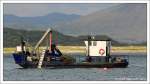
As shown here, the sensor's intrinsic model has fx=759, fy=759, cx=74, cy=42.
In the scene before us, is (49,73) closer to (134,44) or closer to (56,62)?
(56,62)

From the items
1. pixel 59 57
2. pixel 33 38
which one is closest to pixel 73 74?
pixel 59 57

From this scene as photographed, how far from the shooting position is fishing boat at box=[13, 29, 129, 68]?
29.6m

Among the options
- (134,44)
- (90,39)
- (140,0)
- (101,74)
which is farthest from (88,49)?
(134,44)

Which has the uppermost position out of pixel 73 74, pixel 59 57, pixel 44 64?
pixel 59 57

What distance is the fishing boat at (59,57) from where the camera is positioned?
29.6 meters

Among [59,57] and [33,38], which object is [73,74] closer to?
[59,57]

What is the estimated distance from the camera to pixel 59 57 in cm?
2983

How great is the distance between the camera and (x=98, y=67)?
3012 cm

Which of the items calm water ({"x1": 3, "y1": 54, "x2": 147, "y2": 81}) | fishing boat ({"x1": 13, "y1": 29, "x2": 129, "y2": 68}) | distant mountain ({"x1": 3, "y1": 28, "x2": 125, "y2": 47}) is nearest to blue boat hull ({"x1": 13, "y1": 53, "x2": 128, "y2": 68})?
fishing boat ({"x1": 13, "y1": 29, "x2": 129, "y2": 68})

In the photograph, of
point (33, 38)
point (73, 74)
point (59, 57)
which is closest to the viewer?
point (73, 74)

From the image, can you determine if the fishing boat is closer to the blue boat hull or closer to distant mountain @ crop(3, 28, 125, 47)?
the blue boat hull

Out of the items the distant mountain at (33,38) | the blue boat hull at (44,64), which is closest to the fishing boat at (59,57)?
the blue boat hull at (44,64)

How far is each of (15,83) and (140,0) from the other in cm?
455

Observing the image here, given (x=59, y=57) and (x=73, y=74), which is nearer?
(x=73, y=74)
